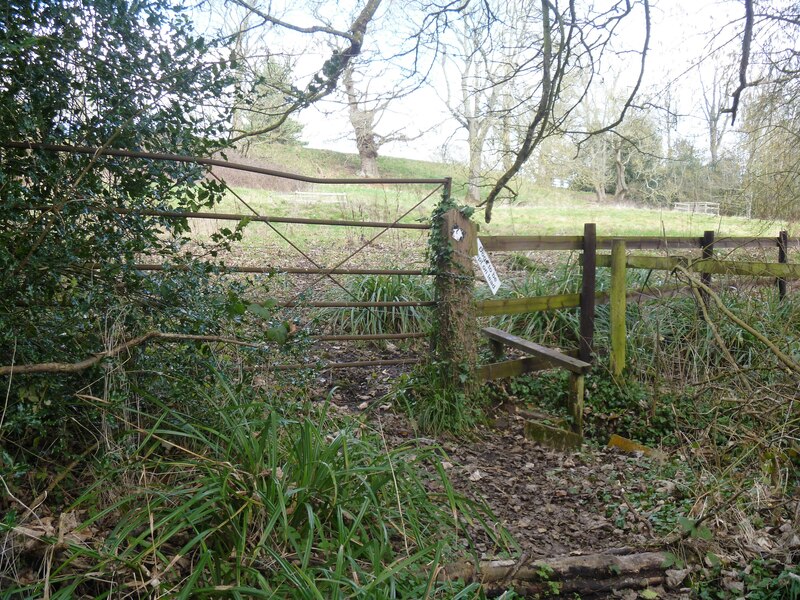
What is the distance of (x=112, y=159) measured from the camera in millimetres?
3363

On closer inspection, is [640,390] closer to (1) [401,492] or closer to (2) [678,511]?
(2) [678,511]

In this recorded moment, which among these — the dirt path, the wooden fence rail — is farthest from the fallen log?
the wooden fence rail

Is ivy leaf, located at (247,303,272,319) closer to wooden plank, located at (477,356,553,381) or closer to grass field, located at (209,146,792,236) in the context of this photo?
wooden plank, located at (477,356,553,381)

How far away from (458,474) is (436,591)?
1.91 m

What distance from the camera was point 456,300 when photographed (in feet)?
16.7

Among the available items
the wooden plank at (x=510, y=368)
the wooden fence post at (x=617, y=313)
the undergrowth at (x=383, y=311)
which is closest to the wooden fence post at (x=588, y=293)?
the wooden fence post at (x=617, y=313)

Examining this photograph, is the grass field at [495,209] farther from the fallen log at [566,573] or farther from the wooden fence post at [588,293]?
the fallen log at [566,573]

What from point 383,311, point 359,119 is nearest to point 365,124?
point 359,119

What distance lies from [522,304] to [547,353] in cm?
48

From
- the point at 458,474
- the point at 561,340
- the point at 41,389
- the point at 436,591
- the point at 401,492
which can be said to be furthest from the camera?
the point at 561,340

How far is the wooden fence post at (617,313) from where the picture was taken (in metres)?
5.82

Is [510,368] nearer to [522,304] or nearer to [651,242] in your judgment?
[522,304]

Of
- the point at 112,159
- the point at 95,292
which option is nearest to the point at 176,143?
the point at 112,159

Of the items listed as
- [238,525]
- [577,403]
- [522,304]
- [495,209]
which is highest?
[495,209]
